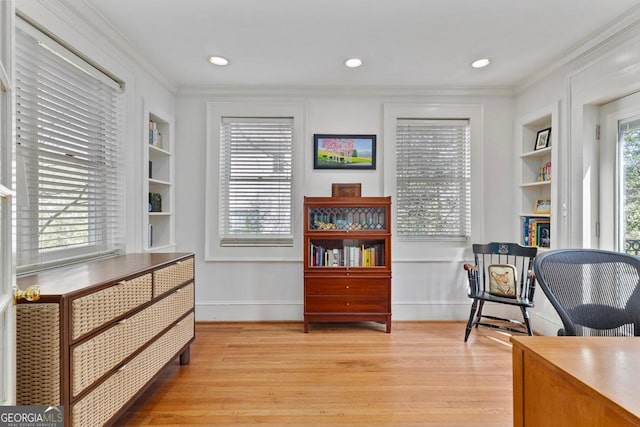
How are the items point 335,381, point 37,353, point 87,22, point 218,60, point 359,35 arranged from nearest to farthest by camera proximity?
point 37,353 → point 87,22 → point 335,381 → point 359,35 → point 218,60

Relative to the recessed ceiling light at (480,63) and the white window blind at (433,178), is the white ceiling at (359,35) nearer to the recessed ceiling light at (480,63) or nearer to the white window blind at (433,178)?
the recessed ceiling light at (480,63)

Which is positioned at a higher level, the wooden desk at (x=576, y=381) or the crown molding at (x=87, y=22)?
the crown molding at (x=87, y=22)

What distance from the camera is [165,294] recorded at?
210 cm

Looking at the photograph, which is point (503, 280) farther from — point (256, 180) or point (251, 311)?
point (256, 180)

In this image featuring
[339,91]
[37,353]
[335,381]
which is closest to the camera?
[37,353]

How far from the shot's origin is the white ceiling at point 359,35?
6.86 ft

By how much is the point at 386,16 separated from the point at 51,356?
263 cm

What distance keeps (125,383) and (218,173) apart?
222 centimetres

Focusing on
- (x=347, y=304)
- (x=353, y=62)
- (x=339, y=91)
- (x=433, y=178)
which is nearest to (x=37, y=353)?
(x=347, y=304)

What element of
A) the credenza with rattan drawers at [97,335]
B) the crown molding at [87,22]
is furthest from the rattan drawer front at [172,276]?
the crown molding at [87,22]

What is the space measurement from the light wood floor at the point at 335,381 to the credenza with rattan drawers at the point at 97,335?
303 mm

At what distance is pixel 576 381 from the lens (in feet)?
2.96

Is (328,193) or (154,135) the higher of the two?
(154,135)

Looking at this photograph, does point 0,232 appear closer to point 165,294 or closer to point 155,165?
point 165,294
